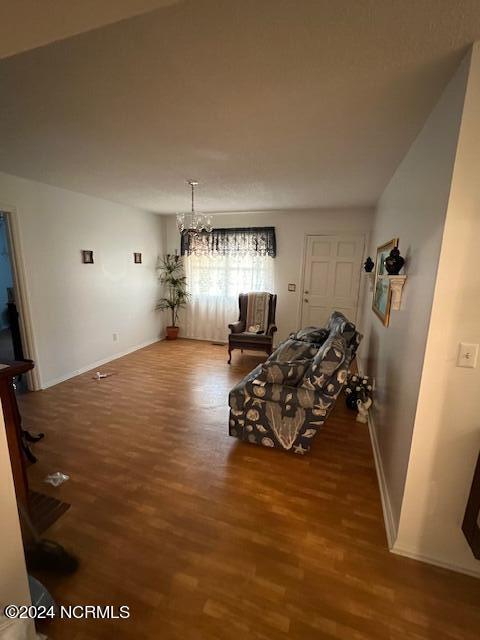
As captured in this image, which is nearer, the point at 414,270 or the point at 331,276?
the point at 414,270

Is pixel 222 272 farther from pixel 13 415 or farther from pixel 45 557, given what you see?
pixel 45 557

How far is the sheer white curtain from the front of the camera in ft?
16.8

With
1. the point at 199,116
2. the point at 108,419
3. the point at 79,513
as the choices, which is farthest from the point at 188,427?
the point at 199,116

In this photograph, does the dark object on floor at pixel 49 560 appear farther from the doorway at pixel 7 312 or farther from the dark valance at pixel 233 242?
the dark valance at pixel 233 242

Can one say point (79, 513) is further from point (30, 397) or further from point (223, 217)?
point (223, 217)

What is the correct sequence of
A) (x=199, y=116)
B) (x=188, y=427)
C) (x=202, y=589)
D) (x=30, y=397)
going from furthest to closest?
(x=30, y=397), (x=188, y=427), (x=199, y=116), (x=202, y=589)

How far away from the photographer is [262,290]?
5.14 meters

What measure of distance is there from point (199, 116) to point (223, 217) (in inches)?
138

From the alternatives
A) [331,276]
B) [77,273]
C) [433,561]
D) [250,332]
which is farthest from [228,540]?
[331,276]

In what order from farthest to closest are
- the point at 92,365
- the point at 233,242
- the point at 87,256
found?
the point at 233,242 → the point at 92,365 → the point at 87,256

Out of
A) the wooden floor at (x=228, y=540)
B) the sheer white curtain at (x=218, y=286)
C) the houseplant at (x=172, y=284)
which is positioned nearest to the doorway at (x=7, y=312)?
the wooden floor at (x=228, y=540)

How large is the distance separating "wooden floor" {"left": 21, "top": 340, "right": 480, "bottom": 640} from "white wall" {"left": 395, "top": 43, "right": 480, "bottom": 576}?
6.9 inches

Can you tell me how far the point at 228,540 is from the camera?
62.2 inches

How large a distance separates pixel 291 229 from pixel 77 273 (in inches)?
133
